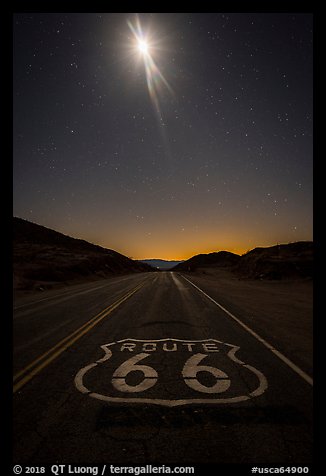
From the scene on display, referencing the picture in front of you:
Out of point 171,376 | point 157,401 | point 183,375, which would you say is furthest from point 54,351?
point 157,401

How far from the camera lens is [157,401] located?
468 centimetres

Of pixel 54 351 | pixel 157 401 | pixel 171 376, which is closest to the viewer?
pixel 157 401

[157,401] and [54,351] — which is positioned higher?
[157,401]

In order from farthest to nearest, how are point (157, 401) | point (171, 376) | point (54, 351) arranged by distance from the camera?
1. point (54, 351)
2. point (171, 376)
3. point (157, 401)

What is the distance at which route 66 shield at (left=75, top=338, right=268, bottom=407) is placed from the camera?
15.9 ft

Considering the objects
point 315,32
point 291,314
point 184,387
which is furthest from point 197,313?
point 315,32

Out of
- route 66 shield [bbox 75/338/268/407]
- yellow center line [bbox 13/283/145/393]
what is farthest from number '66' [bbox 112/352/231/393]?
yellow center line [bbox 13/283/145/393]

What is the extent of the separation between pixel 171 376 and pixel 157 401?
1055mm

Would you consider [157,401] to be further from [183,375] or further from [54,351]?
[54,351]

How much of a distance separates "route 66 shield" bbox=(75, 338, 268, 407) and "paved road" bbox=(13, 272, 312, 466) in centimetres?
2

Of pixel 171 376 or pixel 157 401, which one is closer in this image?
pixel 157 401

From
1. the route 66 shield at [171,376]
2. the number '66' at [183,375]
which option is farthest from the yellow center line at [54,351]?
the number '66' at [183,375]

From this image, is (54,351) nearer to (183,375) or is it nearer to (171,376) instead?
(171,376)

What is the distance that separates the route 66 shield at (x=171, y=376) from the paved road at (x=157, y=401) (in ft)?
0.06
